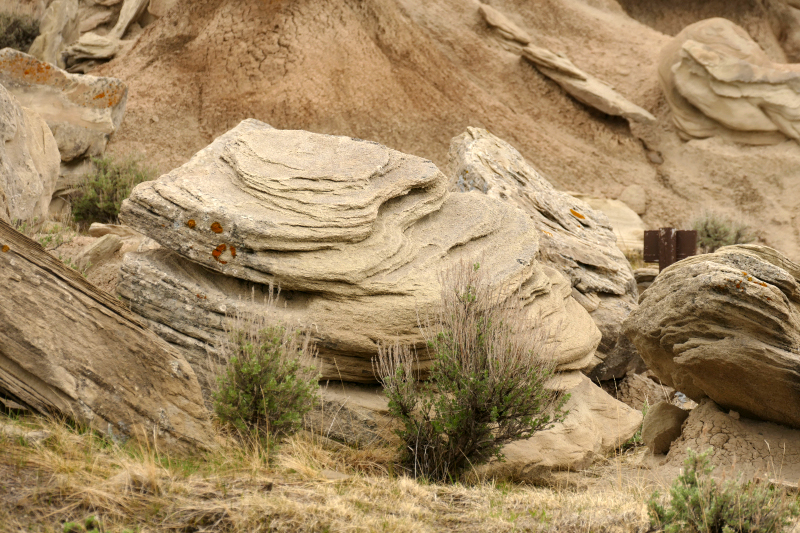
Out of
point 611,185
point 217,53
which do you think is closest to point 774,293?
point 611,185

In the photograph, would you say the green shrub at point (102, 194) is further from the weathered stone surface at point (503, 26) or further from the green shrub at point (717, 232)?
the weathered stone surface at point (503, 26)

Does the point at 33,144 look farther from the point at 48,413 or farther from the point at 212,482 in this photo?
the point at 212,482

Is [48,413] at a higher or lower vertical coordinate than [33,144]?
Answer: lower

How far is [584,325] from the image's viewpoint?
6.55m

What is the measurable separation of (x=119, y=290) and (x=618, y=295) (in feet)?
18.0

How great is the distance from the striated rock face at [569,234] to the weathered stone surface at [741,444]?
64.2 inches

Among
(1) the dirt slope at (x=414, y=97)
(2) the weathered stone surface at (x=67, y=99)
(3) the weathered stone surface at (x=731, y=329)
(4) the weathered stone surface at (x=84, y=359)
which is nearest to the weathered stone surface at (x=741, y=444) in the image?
(3) the weathered stone surface at (x=731, y=329)

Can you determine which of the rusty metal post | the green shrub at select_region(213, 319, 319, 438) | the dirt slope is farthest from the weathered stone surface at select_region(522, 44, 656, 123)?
the green shrub at select_region(213, 319, 319, 438)

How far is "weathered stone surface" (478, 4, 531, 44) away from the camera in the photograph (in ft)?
59.8

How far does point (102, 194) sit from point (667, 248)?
8236 mm

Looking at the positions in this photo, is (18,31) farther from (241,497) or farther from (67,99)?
(241,497)

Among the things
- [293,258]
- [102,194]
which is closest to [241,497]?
[293,258]

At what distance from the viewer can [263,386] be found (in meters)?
4.36

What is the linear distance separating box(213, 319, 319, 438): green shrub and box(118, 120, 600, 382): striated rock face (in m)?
0.38
